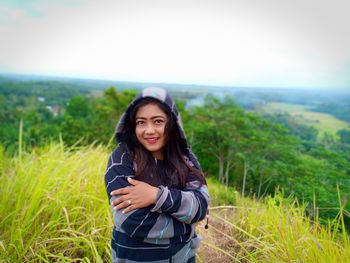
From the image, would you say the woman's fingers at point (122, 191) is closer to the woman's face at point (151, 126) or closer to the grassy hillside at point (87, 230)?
the woman's face at point (151, 126)

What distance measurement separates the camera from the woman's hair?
49.1 inches

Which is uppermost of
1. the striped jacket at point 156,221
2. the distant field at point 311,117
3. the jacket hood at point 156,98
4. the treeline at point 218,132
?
the jacket hood at point 156,98

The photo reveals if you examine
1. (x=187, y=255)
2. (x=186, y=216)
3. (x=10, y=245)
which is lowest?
(x=10, y=245)

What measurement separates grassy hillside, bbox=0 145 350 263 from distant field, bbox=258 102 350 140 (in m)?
4.49

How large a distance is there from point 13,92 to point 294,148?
27.7m

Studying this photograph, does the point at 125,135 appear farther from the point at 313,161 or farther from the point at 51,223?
the point at 313,161

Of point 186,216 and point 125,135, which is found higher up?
point 125,135

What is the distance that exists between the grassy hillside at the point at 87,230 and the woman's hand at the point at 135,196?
643mm

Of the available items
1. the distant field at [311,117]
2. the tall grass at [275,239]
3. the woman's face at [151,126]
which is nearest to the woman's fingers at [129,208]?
the woman's face at [151,126]

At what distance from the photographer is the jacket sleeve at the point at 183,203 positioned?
3.68 feet

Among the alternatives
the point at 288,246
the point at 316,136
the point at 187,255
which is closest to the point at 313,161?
the point at 316,136

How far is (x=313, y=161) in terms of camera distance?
5273mm

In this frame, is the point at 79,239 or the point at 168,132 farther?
the point at 79,239

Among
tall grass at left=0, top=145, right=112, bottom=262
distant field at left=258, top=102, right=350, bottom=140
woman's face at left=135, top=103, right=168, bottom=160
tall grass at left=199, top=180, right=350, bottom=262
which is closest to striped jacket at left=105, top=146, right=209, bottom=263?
woman's face at left=135, top=103, right=168, bottom=160
